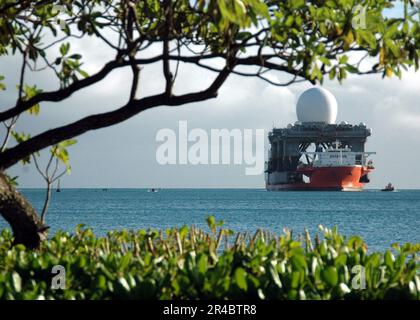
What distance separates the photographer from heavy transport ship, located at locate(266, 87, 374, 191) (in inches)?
4055

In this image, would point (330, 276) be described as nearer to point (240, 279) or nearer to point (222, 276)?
point (240, 279)

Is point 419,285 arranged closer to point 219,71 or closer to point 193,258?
point 193,258

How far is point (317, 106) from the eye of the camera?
102188 millimetres

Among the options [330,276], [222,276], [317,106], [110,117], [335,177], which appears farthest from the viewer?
[335,177]

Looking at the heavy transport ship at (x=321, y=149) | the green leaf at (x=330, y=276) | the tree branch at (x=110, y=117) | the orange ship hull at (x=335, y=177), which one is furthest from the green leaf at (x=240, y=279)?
the orange ship hull at (x=335, y=177)

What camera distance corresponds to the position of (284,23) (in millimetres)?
7430

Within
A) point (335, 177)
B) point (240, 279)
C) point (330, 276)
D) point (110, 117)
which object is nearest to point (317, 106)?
point (335, 177)

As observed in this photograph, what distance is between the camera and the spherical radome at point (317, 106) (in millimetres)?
100688

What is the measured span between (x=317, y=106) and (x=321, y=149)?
16.1 metres

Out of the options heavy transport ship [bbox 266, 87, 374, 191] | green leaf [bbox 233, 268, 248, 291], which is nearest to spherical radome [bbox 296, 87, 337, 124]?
heavy transport ship [bbox 266, 87, 374, 191]

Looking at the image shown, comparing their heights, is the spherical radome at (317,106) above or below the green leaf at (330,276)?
above

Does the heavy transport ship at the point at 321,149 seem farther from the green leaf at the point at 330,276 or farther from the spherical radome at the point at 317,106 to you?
the green leaf at the point at 330,276

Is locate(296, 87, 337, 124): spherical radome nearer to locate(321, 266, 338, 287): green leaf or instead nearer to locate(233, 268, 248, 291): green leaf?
locate(321, 266, 338, 287): green leaf
